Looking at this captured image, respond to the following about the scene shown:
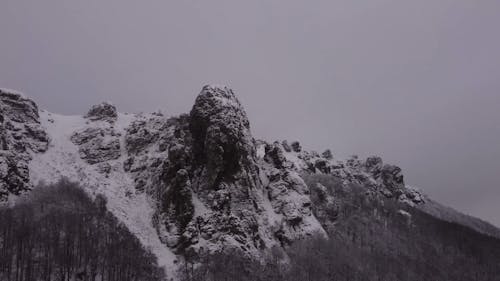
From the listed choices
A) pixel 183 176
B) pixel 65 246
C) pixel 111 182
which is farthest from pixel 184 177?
pixel 65 246

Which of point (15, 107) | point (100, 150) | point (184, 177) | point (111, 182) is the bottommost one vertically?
point (184, 177)

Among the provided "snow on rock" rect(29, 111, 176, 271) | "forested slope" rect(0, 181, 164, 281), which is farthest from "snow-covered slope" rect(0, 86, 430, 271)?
"forested slope" rect(0, 181, 164, 281)

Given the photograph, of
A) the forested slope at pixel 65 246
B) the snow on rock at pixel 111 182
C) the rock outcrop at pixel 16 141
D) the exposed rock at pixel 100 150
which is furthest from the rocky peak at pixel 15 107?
the forested slope at pixel 65 246

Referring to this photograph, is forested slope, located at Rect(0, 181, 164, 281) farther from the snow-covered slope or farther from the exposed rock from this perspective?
the exposed rock

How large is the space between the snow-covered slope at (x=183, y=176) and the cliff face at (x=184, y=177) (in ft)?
1.03

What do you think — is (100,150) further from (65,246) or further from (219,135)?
(65,246)

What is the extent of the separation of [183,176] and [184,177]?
0.44m

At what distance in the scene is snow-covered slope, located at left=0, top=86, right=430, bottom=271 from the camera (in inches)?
5910

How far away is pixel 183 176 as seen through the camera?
159m

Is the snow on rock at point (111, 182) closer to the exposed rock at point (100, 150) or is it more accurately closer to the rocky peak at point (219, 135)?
the exposed rock at point (100, 150)

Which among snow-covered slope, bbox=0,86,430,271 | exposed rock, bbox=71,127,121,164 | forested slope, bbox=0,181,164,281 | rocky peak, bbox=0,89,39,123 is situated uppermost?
rocky peak, bbox=0,89,39,123

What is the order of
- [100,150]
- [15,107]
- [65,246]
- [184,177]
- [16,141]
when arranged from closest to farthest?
[65,246], [184,177], [16,141], [100,150], [15,107]

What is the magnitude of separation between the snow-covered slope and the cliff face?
12.4 inches

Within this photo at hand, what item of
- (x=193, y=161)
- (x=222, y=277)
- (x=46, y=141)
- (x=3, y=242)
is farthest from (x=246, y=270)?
(x=46, y=141)
